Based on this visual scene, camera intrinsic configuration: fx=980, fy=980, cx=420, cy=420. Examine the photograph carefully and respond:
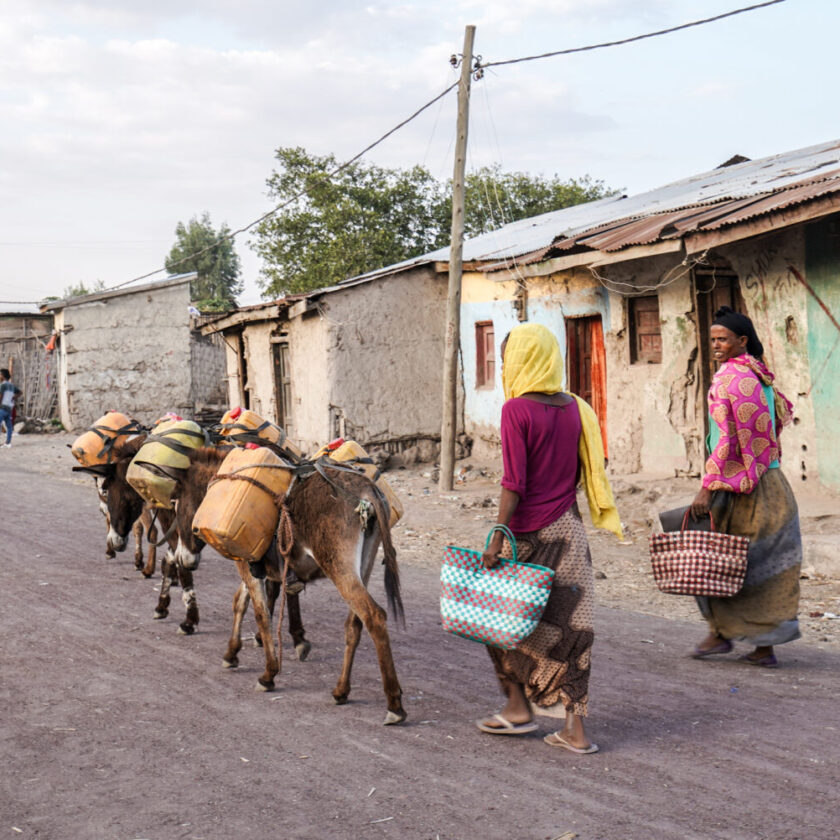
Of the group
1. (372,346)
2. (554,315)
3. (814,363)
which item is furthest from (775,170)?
(372,346)

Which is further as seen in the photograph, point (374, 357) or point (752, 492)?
point (374, 357)

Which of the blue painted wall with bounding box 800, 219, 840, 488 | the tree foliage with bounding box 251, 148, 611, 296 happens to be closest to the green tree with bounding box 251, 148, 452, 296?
the tree foliage with bounding box 251, 148, 611, 296

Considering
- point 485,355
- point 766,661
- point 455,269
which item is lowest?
point 766,661

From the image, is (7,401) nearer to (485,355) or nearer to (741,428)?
(485,355)

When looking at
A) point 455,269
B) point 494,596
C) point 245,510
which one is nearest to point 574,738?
point 494,596

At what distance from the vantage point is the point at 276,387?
18688 mm

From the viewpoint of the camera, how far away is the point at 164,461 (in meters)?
5.80

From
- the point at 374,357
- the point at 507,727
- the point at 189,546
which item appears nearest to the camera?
the point at 507,727

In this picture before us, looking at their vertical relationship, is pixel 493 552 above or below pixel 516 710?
above

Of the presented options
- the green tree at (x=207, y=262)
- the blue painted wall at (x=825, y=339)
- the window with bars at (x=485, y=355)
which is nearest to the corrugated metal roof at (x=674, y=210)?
the blue painted wall at (x=825, y=339)

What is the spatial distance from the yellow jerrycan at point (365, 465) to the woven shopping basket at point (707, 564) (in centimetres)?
150

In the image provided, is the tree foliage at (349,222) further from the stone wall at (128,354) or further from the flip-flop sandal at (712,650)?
the flip-flop sandal at (712,650)

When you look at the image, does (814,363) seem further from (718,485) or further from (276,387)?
(276,387)

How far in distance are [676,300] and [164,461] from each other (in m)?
6.91
